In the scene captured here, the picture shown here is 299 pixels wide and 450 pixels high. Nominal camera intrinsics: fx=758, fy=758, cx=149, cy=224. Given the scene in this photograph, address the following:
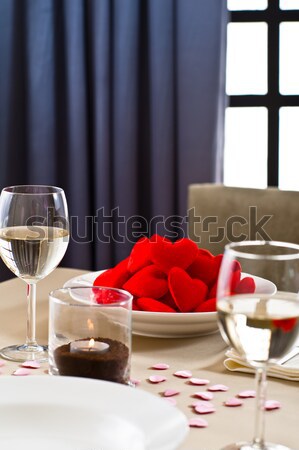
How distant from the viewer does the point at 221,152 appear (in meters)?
2.59

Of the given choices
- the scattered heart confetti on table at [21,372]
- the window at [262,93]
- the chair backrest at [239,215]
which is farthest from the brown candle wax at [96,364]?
the window at [262,93]

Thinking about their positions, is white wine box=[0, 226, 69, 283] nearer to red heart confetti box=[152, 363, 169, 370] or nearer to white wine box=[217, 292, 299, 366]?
red heart confetti box=[152, 363, 169, 370]

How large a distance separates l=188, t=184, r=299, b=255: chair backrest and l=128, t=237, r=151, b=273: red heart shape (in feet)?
2.42

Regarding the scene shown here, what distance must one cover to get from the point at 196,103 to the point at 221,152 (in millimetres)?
191

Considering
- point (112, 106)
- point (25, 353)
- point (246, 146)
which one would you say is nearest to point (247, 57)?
point (246, 146)

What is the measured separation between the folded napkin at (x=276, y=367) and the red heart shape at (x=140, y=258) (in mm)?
180

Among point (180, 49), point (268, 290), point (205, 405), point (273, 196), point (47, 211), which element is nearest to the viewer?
point (268, 290)

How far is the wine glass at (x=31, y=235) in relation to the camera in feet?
3.16

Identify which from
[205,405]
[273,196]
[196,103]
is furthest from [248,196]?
[205,405]

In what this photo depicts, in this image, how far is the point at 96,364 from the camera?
81cm

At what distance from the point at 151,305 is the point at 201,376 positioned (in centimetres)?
14

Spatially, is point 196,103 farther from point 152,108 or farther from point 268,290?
point 268,290

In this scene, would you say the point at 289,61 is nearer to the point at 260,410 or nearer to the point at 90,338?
the point at 90,338

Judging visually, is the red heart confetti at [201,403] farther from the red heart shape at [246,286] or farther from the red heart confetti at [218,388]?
the red heart shape at [246,286]
